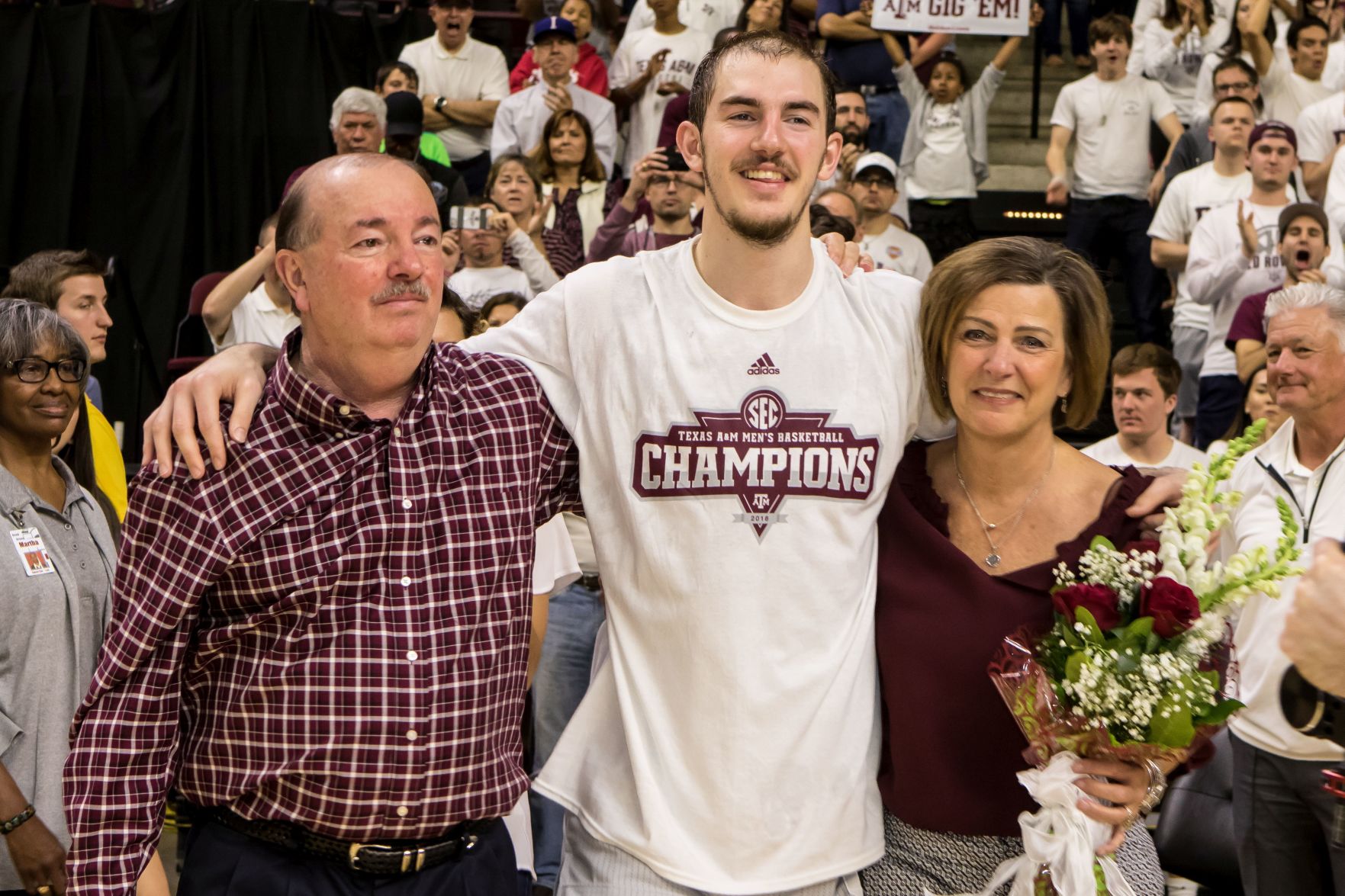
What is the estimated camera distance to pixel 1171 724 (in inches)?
96.3

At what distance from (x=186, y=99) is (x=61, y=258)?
4043 mm

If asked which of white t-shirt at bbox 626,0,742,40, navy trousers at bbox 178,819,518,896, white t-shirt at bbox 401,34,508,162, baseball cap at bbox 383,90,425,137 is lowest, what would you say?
navy trousers at bbox 178,819,518,896

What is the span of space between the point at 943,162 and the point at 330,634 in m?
7.32

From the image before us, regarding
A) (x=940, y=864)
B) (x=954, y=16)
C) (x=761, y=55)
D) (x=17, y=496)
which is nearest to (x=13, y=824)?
(x=17, y=496)

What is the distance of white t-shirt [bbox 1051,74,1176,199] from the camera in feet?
29.7

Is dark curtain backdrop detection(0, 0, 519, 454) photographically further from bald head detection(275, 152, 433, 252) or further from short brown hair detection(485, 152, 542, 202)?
bald head detection(275, 152, 433, 252)

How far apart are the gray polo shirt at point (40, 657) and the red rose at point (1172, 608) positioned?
2.32m

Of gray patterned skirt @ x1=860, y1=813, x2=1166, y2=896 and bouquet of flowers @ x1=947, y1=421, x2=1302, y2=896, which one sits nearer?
bouquet of flowers @ x1=947, y1=421, x2=1302, y2=896

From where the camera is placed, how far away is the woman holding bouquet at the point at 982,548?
8.85 feet

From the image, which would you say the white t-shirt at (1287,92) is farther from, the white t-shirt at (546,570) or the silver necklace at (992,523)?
the white t-shirt at (546,570)

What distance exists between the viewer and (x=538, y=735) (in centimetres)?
489

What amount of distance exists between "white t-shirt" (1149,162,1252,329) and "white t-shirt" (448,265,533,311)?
12.1 ft

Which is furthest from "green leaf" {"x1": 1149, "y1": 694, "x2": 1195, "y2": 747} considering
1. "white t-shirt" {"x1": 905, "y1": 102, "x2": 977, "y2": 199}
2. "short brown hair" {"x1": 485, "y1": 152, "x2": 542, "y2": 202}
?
"white t-shirt" {"x1": 905, "y1": 102, "x2": 977, "y2": 199}

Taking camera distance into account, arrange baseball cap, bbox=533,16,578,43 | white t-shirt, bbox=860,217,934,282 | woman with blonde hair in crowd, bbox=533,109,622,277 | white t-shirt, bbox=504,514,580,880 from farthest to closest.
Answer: baseball cap, bbox=533,16,578,43 → white t-shirt, bbox=860,217,934,282 → woman with blonde hair in crowd, bbox=533,109,622,277 → white t-shirt, bbox=504,514,580,880
